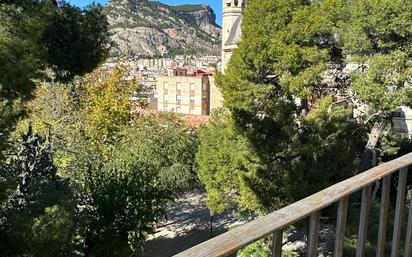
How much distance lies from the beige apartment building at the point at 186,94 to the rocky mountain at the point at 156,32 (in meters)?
82.2

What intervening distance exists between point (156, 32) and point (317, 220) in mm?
154038

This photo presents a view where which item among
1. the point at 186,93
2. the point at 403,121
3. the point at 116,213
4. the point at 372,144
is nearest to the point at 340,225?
the point at 116,213

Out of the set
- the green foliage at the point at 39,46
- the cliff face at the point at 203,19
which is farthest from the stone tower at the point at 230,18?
the cliff face at the point at 203,19

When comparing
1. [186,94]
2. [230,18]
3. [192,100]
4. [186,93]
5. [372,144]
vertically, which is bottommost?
[192,100]

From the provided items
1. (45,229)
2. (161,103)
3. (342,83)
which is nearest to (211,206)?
(342,83)

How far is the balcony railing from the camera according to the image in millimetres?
1107

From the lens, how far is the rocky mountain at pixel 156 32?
138750 mm

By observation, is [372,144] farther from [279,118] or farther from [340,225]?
[340,225]

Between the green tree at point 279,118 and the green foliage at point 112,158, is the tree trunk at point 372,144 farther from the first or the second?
the green foliage at point 112,158

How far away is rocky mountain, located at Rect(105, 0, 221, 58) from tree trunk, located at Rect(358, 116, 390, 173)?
12466cm

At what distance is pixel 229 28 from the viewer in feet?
119

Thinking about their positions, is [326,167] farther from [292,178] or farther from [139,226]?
[139,226]

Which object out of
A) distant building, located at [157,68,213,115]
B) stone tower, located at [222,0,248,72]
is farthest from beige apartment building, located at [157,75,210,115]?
stone tower, located at [222,0,248,72]

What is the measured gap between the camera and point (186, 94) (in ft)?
169
